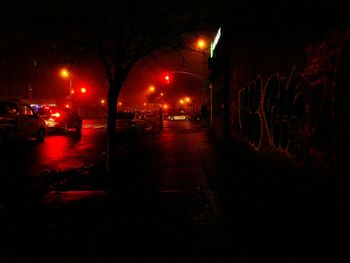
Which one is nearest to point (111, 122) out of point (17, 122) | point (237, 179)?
point (237, 179)

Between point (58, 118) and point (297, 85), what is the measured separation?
20744 millimetres

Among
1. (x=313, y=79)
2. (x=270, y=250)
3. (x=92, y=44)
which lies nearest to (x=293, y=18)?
(x=313, y=79)

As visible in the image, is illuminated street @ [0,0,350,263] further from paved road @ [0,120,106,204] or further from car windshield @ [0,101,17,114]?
car windshield @ [0,101,17,114]

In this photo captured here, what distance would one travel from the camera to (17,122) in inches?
675

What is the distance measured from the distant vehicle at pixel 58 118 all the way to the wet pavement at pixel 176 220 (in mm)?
16901

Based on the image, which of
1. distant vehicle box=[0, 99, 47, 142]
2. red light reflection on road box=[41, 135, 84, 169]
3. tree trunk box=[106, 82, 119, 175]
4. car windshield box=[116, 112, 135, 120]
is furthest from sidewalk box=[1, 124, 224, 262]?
car windshield box=[116, 112, 135, 120]

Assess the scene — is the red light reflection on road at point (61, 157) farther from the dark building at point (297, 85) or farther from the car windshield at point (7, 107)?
the dark building at point (297, 85)

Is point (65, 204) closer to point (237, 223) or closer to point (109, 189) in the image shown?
point (109, 189)

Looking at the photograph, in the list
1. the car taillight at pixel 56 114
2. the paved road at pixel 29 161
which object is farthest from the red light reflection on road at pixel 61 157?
the car taillight at pixel 56 114

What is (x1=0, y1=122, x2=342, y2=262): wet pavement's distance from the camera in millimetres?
4828

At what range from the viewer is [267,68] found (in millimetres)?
9719

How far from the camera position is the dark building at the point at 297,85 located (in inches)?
212

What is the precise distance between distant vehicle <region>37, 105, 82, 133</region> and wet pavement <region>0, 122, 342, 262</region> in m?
16.9

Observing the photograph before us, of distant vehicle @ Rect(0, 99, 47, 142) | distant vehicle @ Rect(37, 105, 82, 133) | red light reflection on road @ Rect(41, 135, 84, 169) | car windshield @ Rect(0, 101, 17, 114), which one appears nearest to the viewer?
red light reflection on road @ Rect(41, 135, 84, 169)
